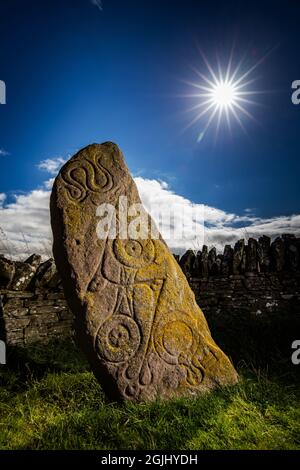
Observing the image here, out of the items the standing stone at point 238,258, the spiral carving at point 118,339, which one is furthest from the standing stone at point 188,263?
the spiral carving at point 118,339

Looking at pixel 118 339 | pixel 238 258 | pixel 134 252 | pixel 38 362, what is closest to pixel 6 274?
pixel 38 362

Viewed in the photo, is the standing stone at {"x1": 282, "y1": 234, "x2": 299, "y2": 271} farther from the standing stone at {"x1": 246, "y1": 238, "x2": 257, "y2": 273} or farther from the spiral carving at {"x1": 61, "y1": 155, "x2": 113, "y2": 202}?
the spiral carving at {"x1": 61, "y1": 155, "x2": 113, "y2": 202}

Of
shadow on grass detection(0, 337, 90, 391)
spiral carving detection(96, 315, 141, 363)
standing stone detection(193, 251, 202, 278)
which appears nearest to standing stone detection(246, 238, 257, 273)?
standing stone detection(193, 251, 202, 278)

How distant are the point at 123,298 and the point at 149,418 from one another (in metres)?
1.09

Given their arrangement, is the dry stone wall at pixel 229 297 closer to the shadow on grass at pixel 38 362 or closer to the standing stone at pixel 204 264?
the standing stone at pixel 204 264

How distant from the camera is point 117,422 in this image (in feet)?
9.84

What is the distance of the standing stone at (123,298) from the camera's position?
11.1 ft

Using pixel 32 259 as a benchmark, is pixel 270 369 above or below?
below

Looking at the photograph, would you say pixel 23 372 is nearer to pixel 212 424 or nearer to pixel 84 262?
pixel 84 262

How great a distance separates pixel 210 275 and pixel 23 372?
412 cm

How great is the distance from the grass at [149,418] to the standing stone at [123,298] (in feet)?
0.86

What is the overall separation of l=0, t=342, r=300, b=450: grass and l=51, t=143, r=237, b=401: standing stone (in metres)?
0.26
